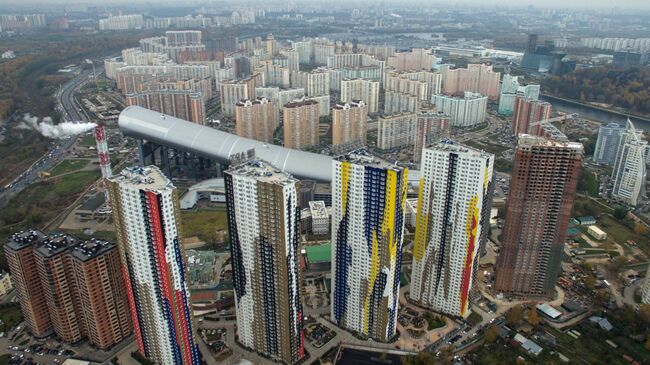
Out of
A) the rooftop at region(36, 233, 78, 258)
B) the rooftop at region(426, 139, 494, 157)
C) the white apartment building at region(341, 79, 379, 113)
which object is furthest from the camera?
the white apartment building at region(341, 79, 379, 113)

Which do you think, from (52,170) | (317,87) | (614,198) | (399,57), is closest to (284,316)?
(614,198)

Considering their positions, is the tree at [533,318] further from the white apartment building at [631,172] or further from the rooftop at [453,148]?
the white apartment building at [631,172]

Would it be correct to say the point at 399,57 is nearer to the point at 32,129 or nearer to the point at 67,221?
the point at 32,129

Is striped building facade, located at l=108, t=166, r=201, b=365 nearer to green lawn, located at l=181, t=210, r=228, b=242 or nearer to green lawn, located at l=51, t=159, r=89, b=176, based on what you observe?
green lawn, located at l=181, t=210, r=228, b=242

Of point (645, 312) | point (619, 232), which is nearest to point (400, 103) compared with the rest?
point (619, 232)

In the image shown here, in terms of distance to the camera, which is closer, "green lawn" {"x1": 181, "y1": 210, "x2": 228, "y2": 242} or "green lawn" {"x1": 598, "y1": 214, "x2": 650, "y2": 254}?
"green lawn" {"x1": 598, "y1": 214, "x2": 650, "y2": 254}

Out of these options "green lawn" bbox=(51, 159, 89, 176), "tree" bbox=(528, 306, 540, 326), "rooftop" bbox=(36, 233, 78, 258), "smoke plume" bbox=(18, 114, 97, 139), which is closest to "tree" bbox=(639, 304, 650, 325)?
"tree" bbox=(528, 306, 540, 326)

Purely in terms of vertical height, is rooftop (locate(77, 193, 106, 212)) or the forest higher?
the forest
